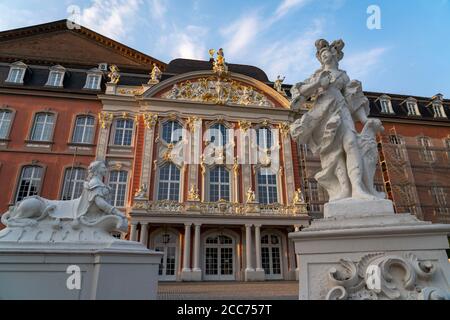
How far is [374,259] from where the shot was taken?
2465 millimetres

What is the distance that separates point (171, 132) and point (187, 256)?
7.68 m

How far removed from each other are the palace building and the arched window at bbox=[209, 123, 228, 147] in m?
0.07

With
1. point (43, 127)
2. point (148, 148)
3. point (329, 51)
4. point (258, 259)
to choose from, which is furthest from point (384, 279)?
point (43, 127)

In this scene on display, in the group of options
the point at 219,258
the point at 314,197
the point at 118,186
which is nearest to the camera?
the point at 219,258

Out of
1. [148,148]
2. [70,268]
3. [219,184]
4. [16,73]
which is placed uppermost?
[16,73]

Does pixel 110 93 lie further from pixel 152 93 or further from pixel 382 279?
pixel 382 279

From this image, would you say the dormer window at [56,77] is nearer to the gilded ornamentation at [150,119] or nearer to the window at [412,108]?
the gilded ornamentation at [150,119]

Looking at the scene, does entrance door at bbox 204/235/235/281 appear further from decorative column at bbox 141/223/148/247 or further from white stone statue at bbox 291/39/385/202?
white stone statue at bbox 291/39/385/202

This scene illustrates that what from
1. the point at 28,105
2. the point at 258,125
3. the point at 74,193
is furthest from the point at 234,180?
the point at 28,105

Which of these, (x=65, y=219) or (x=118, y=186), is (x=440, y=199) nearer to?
(x=118, y=186)

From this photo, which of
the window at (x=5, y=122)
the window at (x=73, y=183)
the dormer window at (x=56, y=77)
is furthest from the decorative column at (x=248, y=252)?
the dormer window at (x=56, y=77)

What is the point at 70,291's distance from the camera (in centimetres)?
301

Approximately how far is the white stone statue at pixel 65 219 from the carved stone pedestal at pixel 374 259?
2229mm

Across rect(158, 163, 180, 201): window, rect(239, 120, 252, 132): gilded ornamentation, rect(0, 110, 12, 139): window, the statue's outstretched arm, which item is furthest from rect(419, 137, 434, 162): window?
rect(0, 110, 12, 139): window
